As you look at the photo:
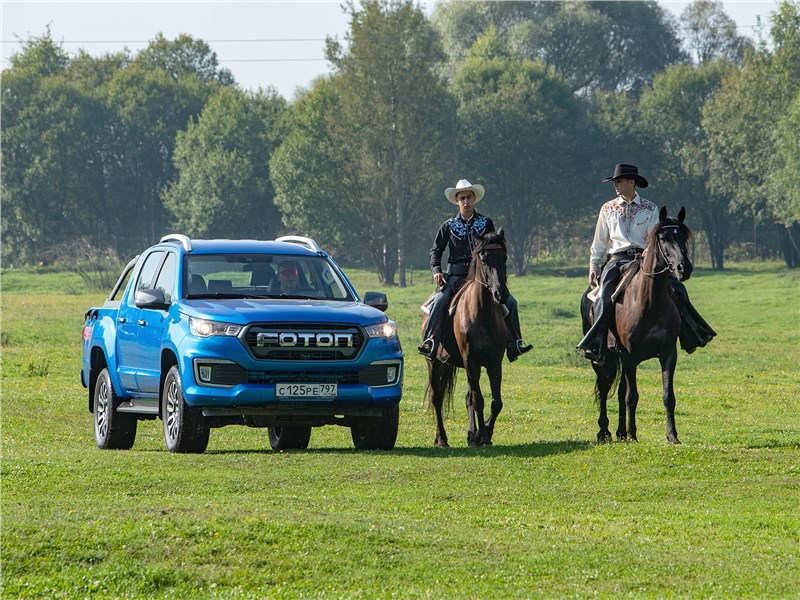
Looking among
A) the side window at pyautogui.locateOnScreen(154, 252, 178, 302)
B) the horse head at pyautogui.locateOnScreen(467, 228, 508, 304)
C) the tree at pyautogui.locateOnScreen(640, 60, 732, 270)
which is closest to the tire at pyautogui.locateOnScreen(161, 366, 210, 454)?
the side window at pyautogui.locateOnScreen(154, 252, 178, 302)

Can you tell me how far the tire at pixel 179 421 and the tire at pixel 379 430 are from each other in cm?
178

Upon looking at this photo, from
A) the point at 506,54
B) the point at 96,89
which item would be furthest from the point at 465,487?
the point at 96,89

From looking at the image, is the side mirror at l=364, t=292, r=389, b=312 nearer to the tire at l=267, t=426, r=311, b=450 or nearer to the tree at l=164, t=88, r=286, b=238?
the tire at l=267, t=426, r=311, b=450

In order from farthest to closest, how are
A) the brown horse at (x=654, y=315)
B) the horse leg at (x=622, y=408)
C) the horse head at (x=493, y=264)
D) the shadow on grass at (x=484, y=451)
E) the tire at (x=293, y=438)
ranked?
the tire at (x=293, y=438), the horse leg at (x=622, y=408), the horse head at (x=493, y=264), the brown horse at (x=654, y=315), the shadow on grass at (x=484, y=451)

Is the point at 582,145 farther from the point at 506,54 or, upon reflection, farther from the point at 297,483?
the point at 297,483

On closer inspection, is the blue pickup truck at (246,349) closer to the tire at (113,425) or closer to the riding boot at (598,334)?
the tire at (113,425)

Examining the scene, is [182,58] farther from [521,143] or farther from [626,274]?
[626,274]

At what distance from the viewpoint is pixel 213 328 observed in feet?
46.0

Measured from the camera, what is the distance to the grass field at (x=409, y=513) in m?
8.80

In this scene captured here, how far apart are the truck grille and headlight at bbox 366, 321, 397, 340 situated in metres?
0.22

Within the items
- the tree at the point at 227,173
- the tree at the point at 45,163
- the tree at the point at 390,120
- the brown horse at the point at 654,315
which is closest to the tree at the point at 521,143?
the tree at the point at 390,120

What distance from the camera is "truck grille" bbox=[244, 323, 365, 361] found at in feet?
46.0

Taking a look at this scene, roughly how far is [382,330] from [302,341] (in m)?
0.99

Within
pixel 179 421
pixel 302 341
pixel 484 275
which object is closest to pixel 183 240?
pixel 179 421
